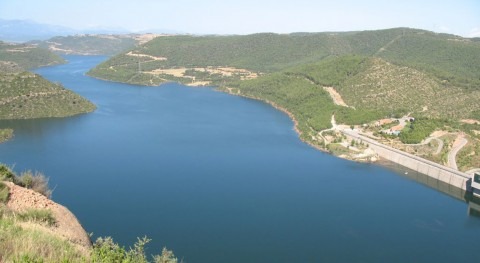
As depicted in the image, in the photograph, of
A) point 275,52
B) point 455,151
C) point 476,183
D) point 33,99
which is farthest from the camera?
point 275,52

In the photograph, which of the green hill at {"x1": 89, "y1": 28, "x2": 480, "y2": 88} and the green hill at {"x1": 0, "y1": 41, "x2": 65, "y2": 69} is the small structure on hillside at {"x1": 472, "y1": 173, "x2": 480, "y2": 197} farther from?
the green hill at {"x1": 0, "y1": 41, "x2": 65, "y2": 69}

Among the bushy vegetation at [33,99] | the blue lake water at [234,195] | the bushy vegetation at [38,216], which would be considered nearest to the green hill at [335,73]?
the blue lake water at [234,195]

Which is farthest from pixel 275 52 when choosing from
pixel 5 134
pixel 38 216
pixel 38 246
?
pixel 38 246

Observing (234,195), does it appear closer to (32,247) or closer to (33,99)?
(32,247)

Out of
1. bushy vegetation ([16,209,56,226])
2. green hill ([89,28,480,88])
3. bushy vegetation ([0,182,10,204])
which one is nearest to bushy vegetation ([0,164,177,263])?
bushy vegetation ([16,209,56,226])

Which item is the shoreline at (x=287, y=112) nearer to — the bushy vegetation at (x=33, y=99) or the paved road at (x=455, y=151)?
the paved road at (x=455, y=151)

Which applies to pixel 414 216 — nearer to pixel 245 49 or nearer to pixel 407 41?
pixel 407 41

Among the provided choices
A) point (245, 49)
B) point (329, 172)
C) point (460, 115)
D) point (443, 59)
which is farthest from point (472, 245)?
point (245, 49)
